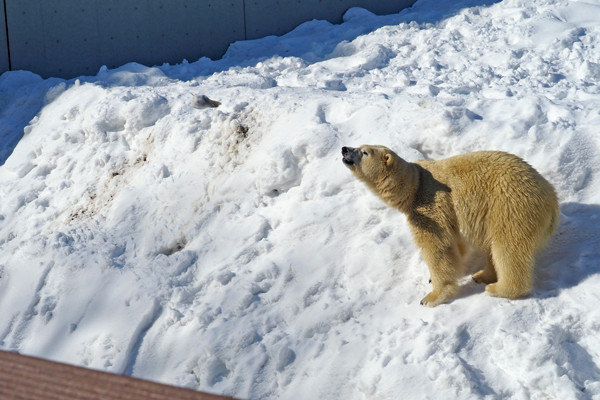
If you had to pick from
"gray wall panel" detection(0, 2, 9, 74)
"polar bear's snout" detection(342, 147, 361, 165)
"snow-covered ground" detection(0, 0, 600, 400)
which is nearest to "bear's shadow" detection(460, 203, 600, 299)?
"snow-covered ground" detection(0, 0, 600, 400)

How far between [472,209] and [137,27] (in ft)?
23.2

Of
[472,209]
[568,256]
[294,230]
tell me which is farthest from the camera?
[294,230]

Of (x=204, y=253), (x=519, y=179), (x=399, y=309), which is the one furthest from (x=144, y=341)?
(x=519, y=179)

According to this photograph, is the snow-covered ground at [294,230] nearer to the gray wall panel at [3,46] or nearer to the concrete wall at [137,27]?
the gray wall panel at [3,46]

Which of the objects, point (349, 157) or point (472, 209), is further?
point (349, 157)

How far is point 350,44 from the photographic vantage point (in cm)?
926

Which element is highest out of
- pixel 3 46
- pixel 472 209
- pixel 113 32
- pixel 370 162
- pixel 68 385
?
pixel 68 385

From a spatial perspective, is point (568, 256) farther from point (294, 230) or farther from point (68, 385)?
point (68, 385)

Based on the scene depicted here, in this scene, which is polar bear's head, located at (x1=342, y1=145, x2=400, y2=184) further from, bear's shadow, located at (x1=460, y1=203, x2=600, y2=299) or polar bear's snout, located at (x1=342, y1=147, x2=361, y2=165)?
bear's shadow, located at (x1=460, y1=203, x2=600, y2=299)

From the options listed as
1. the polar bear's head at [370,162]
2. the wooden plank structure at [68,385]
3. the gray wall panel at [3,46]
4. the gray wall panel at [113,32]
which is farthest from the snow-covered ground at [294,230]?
the wooden plank structure at [68,385]

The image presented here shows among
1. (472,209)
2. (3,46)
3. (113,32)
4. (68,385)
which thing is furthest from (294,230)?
(3,46)

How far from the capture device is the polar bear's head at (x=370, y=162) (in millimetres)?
4746

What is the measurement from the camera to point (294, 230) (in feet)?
17.7

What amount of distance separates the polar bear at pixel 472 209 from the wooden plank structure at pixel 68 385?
11.4 ft
